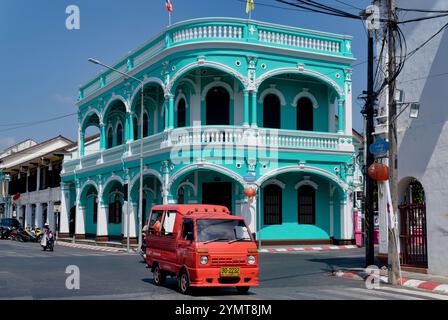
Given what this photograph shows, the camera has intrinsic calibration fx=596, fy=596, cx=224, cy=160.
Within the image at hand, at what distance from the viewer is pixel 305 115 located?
3266 cm

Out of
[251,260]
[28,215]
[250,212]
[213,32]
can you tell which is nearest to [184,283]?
[251,260]

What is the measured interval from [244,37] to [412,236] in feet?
48.2

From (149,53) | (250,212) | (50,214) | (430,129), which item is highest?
(149,53)

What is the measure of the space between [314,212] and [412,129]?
14370mm

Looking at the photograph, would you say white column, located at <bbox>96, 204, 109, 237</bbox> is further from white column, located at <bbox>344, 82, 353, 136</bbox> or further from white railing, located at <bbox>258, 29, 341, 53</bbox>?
white column, located at <bbox>344, 82, 353, 136</bbox>

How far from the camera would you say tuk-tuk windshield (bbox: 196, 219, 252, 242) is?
13664 millimetres

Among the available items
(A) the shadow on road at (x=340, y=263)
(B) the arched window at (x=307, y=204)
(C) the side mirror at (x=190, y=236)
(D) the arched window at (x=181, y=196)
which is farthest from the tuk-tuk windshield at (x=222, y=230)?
(B) the arched window at (x=307, y=204)

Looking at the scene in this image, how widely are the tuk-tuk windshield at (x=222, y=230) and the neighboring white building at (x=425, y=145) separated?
621 centimetres

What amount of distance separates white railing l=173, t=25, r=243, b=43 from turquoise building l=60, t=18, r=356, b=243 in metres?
0.05

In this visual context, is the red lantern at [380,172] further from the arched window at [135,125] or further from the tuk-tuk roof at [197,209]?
the arched window at [135,125]

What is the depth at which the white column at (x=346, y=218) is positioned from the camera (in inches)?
1236

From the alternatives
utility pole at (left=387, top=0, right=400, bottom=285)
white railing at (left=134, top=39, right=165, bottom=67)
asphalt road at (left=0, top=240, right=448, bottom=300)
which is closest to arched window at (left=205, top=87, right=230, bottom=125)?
white railing at (left=134, top=39, right=165, bottom=67)

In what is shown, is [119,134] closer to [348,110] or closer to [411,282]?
[348,110]
